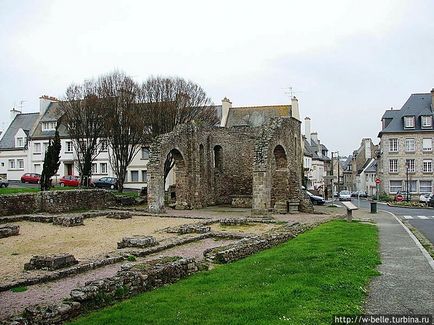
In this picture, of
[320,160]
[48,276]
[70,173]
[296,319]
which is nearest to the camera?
[296,319]

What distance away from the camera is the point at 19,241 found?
599 inches

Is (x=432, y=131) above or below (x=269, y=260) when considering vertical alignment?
above

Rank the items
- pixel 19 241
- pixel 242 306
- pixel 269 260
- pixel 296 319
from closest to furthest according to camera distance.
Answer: pixel 296 319 < pixel 242 306 < pixel 269 260 < pixel 19 241

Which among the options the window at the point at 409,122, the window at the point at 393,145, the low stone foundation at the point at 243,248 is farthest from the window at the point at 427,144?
the low stone foundation at the point at 243,248

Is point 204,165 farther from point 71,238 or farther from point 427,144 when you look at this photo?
point 427,144

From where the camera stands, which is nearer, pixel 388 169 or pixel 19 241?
pixel 19 241

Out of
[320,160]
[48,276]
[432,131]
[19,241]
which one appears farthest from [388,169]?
[48,276]

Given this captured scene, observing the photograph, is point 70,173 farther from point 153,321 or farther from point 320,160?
point 153,321

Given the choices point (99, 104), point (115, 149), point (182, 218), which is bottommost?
point (182, 218)

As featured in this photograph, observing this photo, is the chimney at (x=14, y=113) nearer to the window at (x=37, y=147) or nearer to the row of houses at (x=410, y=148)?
the window at (x=37, y=147)

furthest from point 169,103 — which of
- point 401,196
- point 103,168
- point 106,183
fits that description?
point 401,196

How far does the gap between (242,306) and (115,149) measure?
2860cm

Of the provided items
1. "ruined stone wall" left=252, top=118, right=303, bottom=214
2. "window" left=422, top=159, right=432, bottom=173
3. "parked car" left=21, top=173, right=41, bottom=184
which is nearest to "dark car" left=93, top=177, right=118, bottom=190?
"parked car" left=21, top=173, right=41, bottom=184

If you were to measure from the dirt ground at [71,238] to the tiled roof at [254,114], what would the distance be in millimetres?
27249
